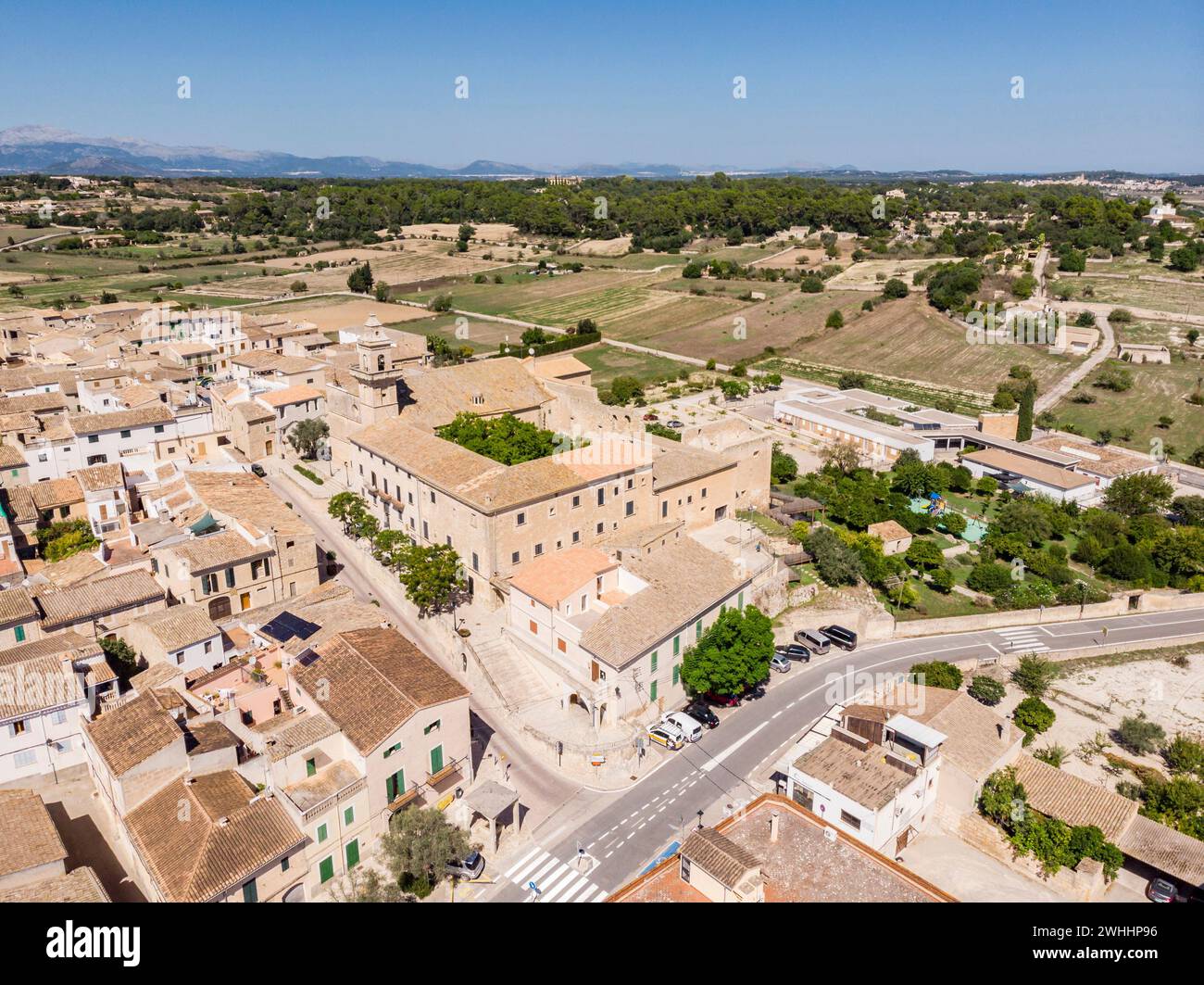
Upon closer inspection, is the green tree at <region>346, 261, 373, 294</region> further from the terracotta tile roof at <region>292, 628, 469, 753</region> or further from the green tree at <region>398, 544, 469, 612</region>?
the terracotta tile roof at <region>292, 628, 469, 753</region>

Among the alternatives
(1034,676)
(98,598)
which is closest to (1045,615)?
(1034,676)

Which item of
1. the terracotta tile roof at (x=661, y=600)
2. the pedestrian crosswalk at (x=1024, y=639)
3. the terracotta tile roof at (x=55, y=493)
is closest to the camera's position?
the terracotta tile roof at (x=661, y=600)

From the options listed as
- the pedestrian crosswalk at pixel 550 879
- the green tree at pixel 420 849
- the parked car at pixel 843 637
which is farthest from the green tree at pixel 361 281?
the pedestrian crosswalk at pixel 550 879

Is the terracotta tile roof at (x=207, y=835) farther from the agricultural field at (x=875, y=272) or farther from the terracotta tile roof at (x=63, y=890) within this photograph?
the agricultural field at (x=875, y=272)

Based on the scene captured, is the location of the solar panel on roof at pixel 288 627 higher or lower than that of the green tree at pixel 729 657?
higher

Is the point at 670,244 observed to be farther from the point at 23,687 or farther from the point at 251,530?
the point at 23,687

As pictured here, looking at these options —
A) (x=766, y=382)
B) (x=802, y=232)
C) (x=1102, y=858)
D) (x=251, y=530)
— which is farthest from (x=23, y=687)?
(x=802, y=232)

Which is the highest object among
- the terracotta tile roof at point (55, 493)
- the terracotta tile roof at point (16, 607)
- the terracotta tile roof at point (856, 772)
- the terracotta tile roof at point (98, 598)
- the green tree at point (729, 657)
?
the terracotta tile roof at point (55, 493)
